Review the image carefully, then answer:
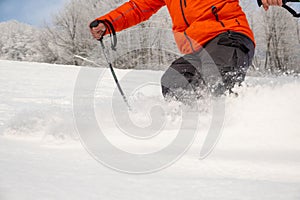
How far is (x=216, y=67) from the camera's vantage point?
8.27 feet

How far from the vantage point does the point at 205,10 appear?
2734mm

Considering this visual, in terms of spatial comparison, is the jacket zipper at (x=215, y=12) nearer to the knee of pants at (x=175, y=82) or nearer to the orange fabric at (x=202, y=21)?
the orange fabric at (x=202, y=21)

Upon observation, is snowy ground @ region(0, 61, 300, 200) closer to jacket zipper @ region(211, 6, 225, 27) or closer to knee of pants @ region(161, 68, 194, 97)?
knee of pants @ region(161, 68, 194, 97)

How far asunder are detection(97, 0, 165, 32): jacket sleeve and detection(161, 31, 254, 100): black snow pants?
0.78 m

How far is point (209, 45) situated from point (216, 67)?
0.83 feet

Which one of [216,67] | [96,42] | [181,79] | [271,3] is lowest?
[96,42]

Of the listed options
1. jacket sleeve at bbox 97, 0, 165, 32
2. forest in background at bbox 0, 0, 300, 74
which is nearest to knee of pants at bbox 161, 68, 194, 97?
jacket sleeve at bbox 97, 0, 165, 32

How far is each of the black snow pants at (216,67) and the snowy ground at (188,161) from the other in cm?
19

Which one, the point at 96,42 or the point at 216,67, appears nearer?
the point at 216,67

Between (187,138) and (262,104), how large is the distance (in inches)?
29.4

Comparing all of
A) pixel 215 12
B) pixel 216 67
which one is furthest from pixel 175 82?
pixel 215 12

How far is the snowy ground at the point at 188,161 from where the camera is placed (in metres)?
0.78

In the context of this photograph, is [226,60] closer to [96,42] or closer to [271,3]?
[271,3]

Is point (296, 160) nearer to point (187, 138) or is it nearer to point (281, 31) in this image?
point (187, 138)
